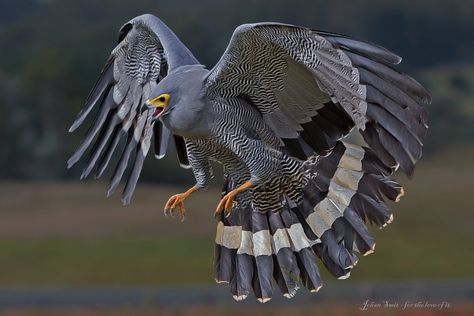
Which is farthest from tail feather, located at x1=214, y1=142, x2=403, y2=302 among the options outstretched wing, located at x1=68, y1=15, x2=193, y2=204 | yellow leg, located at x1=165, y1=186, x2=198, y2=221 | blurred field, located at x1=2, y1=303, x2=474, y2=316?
blurred field, located at x1=2, y1=303, x2=474, y2=316

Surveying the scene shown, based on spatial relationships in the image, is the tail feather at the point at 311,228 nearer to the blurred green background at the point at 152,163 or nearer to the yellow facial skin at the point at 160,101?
the yellow facial skin at the point at 160,101

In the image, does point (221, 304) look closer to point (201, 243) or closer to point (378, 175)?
point (378, 175)

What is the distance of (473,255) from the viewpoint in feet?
93.9

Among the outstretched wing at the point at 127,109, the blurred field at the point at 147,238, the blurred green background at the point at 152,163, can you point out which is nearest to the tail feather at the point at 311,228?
the outstretched wing at the point at 127,109

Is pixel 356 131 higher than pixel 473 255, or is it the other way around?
pixel 356 131

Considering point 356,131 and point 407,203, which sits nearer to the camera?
point 356,131

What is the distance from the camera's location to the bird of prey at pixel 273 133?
938cm

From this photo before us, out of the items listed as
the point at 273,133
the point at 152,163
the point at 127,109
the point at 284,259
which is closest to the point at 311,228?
the point at 284,259

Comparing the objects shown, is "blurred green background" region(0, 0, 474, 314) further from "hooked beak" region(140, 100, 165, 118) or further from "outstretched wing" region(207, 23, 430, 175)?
"outstretched wing" region(207, 23, 430, 175)

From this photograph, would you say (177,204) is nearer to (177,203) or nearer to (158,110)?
(177,203)

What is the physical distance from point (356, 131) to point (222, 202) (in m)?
1.15

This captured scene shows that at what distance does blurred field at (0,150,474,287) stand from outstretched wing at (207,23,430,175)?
15.5 metres

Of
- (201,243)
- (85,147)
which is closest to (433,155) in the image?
(201,243)

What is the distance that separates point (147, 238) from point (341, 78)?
76.2 feet
